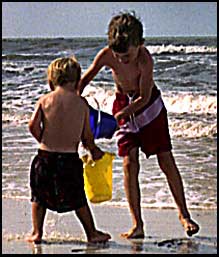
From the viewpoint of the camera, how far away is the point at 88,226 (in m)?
3.34

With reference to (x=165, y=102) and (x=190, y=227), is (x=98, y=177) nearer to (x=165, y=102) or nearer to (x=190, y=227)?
(x=190, y=227)

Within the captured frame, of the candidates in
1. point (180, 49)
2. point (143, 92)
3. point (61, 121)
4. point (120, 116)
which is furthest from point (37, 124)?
point (180, 49)

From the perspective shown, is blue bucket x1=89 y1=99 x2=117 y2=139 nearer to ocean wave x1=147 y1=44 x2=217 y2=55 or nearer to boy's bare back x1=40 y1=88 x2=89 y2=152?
boy's bare back x1=40 y1=88 x2=89 y2=152

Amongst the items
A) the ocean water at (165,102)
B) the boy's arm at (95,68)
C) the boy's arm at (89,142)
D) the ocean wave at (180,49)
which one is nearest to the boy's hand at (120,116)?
the boy's arm at (89,142)

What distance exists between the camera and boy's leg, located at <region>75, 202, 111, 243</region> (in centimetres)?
331

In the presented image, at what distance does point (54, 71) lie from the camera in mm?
3342

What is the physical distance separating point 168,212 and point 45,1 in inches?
517

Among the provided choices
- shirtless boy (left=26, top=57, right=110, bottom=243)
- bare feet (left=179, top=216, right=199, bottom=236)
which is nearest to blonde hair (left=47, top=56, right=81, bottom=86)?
shirtless boy (left=26, top=57, right=110, bottom=243)

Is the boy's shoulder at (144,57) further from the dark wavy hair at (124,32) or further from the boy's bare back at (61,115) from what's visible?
the boy's bare back at (61,115)

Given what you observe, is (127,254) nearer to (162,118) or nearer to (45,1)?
(162,118)

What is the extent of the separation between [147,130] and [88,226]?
56 centimetres

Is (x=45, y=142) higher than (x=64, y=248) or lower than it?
higher

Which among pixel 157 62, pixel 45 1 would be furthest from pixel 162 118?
pixel 45 1

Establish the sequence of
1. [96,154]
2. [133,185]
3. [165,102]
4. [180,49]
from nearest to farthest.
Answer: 1. [96,154]
2. [133,185]
3. [165,102]
4. [180,49]
